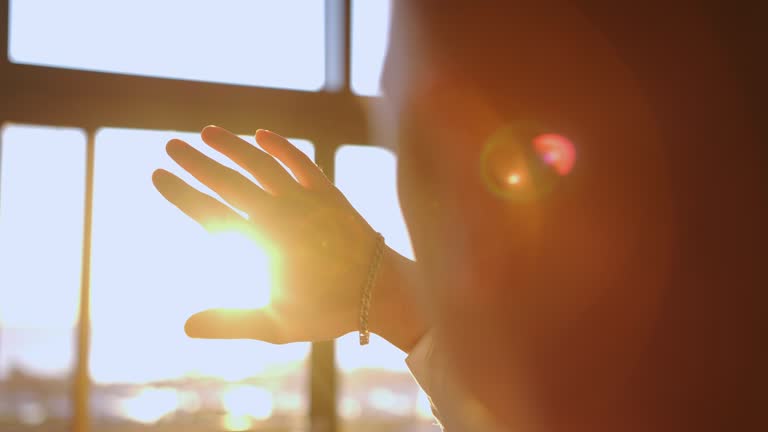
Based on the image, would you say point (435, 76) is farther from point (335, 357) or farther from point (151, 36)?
point (151, 36)

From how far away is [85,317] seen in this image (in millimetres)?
1394

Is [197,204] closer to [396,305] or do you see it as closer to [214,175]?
[214,175]

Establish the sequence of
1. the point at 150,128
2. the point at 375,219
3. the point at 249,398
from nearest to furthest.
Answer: the point at 375,219 → the point at 150,128 → the point at 249,398

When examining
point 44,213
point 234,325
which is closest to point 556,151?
point 234,325

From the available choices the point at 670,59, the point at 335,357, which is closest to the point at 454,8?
the point at 670,59

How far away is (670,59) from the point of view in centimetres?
59

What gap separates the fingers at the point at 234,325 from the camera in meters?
0.62

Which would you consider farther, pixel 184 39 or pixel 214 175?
pixel 184 39

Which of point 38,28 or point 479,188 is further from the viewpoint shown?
point 38,28

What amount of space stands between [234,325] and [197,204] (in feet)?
0.37

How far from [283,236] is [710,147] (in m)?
0.38

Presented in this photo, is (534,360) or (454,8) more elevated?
(454,8)

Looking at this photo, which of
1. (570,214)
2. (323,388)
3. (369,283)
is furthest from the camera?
(323,388)

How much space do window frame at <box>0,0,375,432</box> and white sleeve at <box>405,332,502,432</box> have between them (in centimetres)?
87
